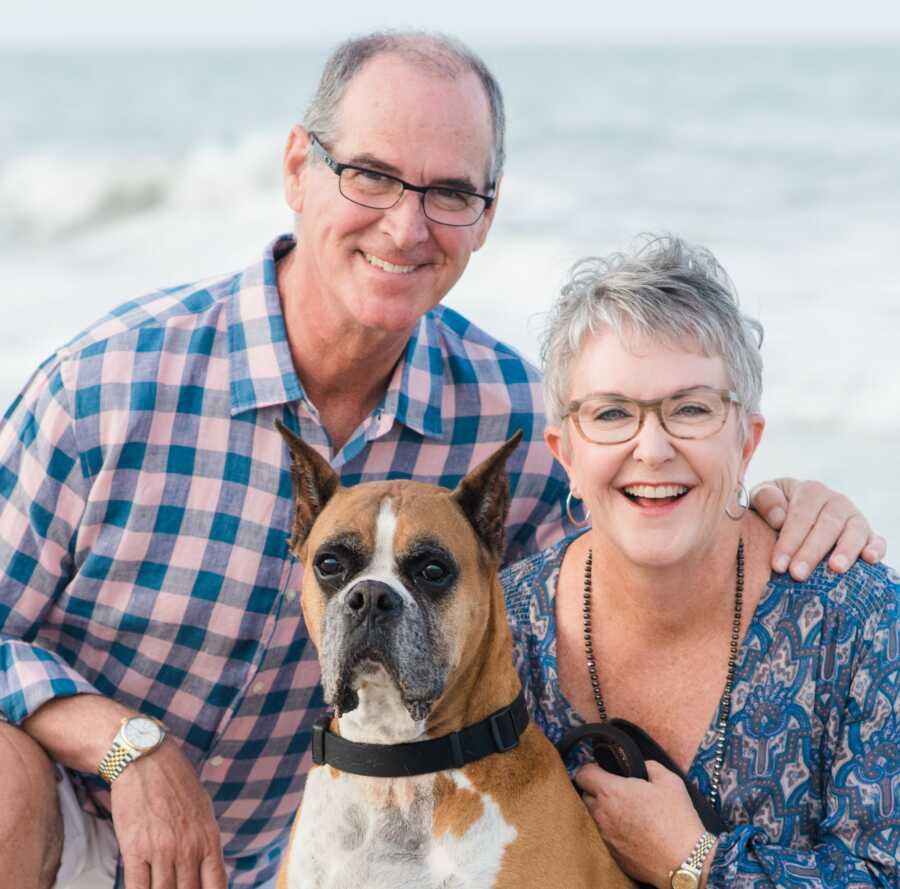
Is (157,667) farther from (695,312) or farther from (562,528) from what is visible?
(695,312)

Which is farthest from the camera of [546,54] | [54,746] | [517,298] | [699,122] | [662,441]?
[546,54]

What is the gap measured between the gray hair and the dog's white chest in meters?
1.74

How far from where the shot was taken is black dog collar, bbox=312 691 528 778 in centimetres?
272

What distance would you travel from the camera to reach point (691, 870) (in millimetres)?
2854

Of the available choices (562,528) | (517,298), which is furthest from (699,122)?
(562,528)

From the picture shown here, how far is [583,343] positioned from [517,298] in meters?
9.03

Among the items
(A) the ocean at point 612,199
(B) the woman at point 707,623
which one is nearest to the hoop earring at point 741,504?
(B) the woman at point 707,623

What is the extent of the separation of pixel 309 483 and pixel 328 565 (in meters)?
0.25

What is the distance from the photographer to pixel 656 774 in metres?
3.02

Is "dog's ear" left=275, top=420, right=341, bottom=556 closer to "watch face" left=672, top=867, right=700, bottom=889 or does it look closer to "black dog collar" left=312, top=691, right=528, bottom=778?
"black dog collar" left=312, top=691, right=528, bottom=778

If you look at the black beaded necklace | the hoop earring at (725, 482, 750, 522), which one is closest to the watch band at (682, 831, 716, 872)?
the black beaded necklace

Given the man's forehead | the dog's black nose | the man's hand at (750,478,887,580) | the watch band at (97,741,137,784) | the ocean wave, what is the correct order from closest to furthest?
the dog's black nose < the man's hand at (750,478,887,580) < the watch band at (97,741,137,784) < the man's forehead < the ocean wave

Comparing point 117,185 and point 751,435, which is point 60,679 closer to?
point 751,435

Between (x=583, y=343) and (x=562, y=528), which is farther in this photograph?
(x=562, y=528)
